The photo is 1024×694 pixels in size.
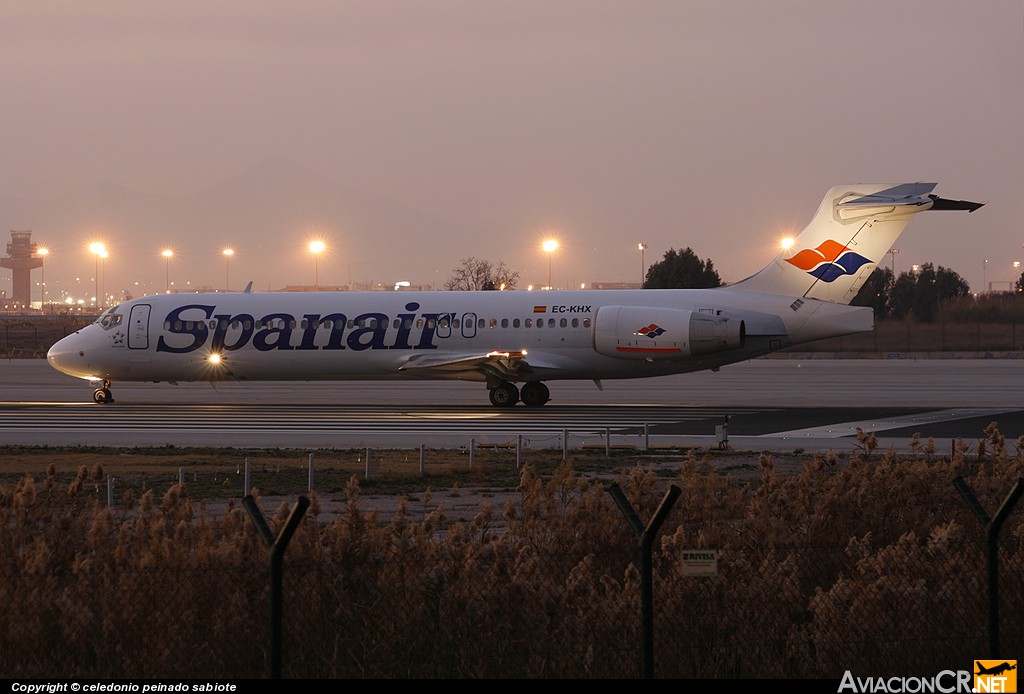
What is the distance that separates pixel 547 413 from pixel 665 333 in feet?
14.0

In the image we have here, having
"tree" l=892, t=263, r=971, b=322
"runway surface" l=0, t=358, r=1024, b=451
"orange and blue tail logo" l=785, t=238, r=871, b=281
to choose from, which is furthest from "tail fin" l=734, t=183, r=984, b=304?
"tree" l=892, t=263, r=971, b=322

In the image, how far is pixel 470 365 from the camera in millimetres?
39719

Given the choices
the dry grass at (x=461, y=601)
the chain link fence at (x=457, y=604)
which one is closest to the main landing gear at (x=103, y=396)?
the dry grass at (x=461, y=601)

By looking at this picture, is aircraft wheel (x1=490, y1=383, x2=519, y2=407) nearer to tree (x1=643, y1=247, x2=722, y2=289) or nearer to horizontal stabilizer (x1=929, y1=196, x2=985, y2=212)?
horizontal stabilizer (x1=929, y1=196, x2=985, y2=212)

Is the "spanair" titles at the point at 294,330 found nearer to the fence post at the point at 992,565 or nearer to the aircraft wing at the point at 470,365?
the aircraft wing at the point at 470,365

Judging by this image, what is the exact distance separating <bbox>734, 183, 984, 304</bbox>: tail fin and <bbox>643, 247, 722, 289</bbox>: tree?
67.3 m

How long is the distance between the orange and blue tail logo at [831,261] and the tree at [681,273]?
6753 centimetres

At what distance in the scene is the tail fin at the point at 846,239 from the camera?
123ft

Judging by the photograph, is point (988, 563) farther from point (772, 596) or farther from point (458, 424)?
point (458, 424)

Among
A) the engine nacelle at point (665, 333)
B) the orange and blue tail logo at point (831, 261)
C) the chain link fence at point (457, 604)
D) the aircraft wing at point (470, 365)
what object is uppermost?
the orange and blue tail logo at point (831, 261)

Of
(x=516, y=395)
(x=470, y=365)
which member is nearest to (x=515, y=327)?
(x=470, y=365)

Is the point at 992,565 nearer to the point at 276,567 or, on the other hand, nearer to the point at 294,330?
the point at 276,567

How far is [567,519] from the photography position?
525 inches

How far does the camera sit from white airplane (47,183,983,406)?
38.2 metres
